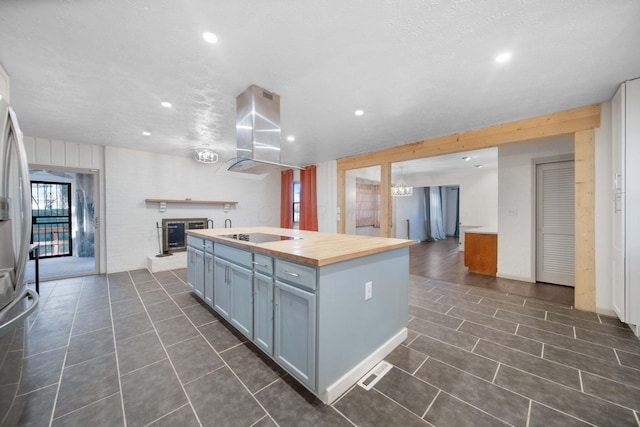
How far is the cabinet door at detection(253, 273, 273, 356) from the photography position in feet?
5.88

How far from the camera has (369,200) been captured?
7375 mm

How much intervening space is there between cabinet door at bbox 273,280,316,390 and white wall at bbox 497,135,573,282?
13.2 feet

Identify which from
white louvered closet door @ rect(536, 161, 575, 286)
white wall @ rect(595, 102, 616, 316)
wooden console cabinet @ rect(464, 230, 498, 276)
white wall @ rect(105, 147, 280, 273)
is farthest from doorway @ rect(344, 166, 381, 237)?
white wall @ rect(595, 102, 616, 316)

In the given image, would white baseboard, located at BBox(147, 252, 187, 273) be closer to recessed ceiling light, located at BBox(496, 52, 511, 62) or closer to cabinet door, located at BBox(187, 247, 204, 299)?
cabinet door, located at BBox(187, 247, 204, 299)

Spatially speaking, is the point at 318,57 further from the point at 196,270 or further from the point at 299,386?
the point at 196,270

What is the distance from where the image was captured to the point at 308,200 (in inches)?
245

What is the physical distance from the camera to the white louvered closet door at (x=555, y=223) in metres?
3.55

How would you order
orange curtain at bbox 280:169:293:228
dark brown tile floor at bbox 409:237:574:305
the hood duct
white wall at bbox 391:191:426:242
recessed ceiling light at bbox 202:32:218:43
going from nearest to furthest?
recessed ceiling light at bbox 202:32:218:43 → the hood duct → dark brown tile floor at bbox 409:237:574:305 → orange curtain at bbox 280:169:293:228 → white wall at bbox 391:191:426:242

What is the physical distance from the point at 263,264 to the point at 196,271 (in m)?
1.73

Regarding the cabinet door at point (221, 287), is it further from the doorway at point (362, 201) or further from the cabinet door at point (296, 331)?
the doorway at point (362, 201)

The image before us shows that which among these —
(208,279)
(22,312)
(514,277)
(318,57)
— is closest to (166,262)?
(208,279)

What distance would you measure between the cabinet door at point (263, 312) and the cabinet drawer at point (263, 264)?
1.6 inches

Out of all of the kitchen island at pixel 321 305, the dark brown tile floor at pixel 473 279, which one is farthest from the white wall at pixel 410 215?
the kitchen island at pixel 321 305

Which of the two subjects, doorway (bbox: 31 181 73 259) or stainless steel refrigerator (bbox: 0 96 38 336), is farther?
doorway (bbox: 31 181 73 259)
